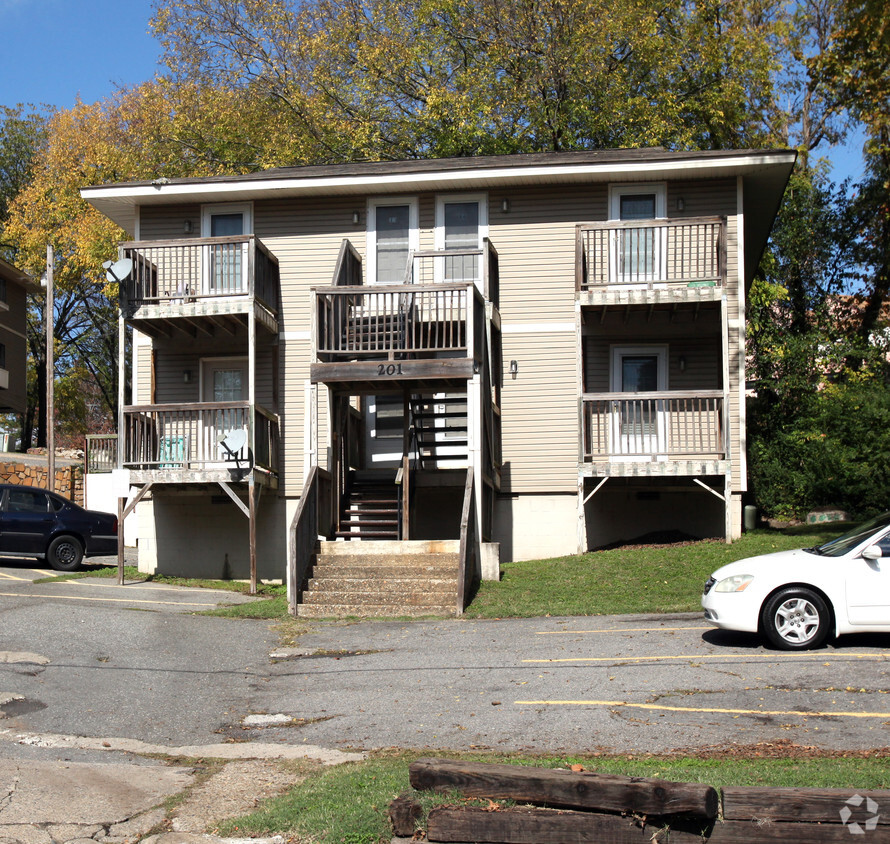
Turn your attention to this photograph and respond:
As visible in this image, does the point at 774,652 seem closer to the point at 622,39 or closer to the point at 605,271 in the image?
the point at 605,271

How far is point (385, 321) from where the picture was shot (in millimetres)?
17797

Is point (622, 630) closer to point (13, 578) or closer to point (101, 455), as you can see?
point (13, 578)

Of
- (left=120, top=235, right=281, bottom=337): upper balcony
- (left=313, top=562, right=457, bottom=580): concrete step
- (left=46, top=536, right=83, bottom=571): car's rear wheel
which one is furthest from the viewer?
(left=46, top=536, right=83, bottom=571): car's rear wheel

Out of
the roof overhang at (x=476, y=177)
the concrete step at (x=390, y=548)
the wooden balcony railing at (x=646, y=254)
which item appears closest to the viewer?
the concrete step at (x=390, y=548)

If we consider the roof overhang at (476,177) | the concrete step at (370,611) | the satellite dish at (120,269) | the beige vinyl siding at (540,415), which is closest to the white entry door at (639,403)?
the beige vinyl siding at (540,415)

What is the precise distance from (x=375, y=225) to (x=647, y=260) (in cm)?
524

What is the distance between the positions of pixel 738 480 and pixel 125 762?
13.3 metres

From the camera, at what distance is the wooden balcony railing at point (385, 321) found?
57.3 feet

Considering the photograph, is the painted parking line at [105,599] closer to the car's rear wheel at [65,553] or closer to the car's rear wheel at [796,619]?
the car's rear wheel at [65,553]

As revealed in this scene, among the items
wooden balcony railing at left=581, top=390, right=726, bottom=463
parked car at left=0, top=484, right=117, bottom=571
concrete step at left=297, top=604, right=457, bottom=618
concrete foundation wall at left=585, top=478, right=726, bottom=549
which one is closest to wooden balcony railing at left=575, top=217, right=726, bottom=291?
wooden balcony railing at left=581, top=390, right=726, bottom=463

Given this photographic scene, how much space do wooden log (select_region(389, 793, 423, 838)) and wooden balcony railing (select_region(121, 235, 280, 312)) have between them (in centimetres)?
1422

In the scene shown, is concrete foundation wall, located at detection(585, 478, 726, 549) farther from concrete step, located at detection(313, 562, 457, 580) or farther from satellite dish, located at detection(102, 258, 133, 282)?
satellite dish, located at detection(102, 258, 133, 282)

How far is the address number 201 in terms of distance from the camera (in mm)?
17531

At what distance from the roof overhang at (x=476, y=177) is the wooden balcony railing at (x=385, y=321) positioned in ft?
9.95
